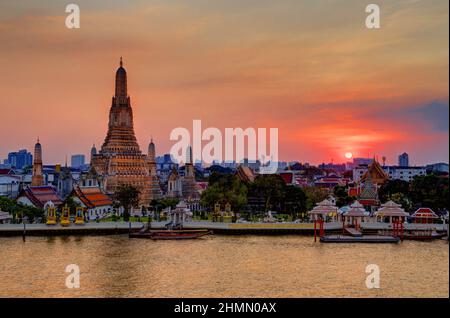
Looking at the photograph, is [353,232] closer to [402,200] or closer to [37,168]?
[402,200]

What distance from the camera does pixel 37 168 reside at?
5206 centimetres

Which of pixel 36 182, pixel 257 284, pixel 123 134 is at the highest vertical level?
pixel 123 134

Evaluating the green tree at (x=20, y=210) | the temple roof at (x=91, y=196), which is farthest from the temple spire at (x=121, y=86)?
the green tree at (x=20, y=210)

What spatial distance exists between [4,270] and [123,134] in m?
30.9

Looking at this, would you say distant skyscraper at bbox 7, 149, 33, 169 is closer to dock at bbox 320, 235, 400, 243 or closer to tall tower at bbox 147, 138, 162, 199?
tall tower at bbox 147, 138, 162, 199

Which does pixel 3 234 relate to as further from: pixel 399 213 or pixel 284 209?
pixel 399 213

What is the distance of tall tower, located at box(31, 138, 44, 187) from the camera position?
51.0 m

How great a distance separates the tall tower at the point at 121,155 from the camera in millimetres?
50094

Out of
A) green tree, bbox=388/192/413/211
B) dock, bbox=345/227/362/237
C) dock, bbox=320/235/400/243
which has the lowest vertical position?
dock, bbox=320/235/400/243

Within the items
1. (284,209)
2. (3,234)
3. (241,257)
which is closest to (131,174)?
(284,209)

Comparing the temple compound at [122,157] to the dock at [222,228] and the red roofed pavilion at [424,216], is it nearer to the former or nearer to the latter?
the dock at [222,228]

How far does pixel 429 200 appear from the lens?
128ft

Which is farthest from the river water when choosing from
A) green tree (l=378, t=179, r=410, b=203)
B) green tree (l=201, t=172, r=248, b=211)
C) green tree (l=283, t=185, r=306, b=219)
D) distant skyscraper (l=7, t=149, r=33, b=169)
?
distant skyscraper (l=7, t=149, r=33, b=169)

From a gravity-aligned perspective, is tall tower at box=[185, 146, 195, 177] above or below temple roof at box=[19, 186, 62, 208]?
above
